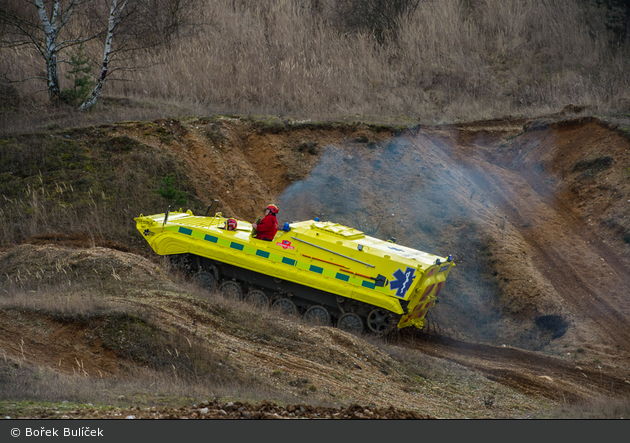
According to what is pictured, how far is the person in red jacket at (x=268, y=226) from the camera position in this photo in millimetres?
13281

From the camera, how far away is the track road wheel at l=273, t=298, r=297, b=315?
13492mm

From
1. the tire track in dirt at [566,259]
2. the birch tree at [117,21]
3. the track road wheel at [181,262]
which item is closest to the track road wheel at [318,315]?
the track road wheel at [181,262]

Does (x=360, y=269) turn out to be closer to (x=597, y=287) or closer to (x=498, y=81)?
(x=597, y=287)

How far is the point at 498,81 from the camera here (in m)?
26.8

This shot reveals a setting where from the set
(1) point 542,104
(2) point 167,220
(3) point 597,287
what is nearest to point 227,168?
(2) point 167,220

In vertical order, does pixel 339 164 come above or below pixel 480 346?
above

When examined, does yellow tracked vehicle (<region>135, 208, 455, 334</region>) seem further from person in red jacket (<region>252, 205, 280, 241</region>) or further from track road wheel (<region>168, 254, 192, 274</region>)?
person in red jacket (<region>252, 205, 280, 241</region>)

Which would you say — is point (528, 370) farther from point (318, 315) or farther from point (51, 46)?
point (51, 46)

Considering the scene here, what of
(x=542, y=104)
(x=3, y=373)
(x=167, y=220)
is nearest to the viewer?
(x=3, y=373)

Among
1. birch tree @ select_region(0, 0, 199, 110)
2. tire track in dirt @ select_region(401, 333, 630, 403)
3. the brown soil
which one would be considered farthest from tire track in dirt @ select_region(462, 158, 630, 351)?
birch tree @ select_region(0, 0, 199, 110)

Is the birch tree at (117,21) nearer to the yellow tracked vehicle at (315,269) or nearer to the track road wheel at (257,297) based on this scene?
the yellow tracked vehicle at (315,269)

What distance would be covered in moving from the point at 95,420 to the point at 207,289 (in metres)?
8.23

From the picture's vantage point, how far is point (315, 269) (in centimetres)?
1302

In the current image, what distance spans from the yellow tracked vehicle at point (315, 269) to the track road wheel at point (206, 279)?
2 cm
